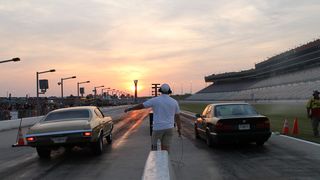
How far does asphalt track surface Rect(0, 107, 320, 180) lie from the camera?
32.4 feet

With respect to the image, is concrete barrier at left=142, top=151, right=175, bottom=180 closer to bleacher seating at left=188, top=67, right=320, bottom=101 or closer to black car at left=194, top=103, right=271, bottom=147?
black car at left=194, top=103, right=271, bottom=147

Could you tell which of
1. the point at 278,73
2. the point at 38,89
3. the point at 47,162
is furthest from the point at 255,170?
the point at 278,73

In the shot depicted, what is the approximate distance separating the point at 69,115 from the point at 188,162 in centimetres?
464

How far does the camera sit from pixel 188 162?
38.1 ft

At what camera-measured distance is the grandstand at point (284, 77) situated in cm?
6981

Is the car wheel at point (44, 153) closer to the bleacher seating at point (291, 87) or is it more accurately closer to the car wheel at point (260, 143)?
the car wheel at point (260, 143)

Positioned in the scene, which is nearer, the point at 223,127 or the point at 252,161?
the point at 252,161

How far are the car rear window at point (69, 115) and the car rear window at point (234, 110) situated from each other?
4.02m

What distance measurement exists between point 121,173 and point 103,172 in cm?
48

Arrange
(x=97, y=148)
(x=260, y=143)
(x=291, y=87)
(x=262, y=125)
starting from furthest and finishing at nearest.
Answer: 1. (x=291, y=87)
2. (x=260, y=143)
3. (x=262, y=125)
4. (x=97, y=148)

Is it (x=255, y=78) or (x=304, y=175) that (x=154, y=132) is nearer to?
(x=304, y=175)

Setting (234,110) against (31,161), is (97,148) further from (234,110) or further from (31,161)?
(234,110)

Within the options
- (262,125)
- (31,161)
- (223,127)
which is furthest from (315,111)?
(31,161)

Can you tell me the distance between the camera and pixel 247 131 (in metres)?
14.1
